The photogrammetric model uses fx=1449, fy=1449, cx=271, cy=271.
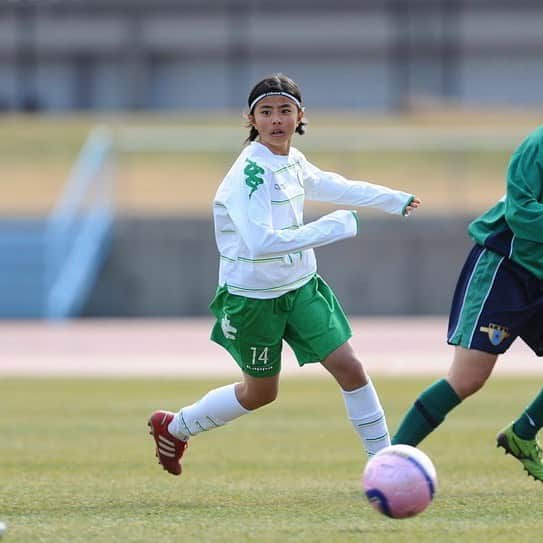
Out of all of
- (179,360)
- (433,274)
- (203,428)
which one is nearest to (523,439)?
(203,428)

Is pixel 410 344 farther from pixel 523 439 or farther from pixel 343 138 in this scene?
pixel 523 439

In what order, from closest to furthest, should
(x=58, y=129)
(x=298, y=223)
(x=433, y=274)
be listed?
(x=298, y=223), (x=433, y=274), (x=58, y=129)

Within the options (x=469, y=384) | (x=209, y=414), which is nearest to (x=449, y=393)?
(x=469, y=384)

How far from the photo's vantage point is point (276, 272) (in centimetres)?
780

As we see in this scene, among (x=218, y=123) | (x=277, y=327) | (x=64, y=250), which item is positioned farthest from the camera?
(x=218, y=123)

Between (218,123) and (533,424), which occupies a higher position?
(533,424)

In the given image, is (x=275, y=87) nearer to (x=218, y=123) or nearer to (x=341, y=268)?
(x=341, y=268)

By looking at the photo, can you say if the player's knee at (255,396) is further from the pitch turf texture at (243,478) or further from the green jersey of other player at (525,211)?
the green jersey of other player at (525,211)

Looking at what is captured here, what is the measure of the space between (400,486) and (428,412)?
1.58 meters

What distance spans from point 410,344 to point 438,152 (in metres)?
7.25

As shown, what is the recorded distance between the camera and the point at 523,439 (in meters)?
8.42

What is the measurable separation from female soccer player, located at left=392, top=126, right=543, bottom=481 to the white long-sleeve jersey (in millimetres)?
542

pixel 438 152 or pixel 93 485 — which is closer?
pixel 93 485

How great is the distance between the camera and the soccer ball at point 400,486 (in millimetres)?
6707
